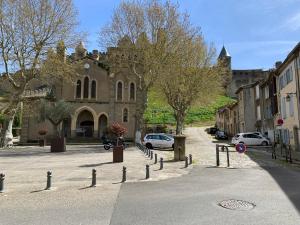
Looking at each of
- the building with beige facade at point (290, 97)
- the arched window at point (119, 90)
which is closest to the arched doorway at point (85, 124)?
the arched window at point (119, 90)

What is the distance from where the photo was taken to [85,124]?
45.3 meters

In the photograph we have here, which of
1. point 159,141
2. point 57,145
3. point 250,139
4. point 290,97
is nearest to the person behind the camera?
point 57,145

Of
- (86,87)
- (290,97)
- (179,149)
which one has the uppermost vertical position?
(86,87)

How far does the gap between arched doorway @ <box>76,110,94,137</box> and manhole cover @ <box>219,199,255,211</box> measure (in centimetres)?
3775

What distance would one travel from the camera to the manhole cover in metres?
7.29

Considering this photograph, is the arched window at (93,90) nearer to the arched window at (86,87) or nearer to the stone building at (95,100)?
the stone building at (95,100)

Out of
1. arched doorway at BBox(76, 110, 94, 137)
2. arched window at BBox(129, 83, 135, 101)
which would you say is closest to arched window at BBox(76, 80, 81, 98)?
arched doorway at BBox(76, 110, 94, 137)

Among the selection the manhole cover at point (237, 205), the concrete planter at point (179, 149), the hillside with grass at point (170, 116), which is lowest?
the manhole cover at point (237, 205)

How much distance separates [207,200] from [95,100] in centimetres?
3738

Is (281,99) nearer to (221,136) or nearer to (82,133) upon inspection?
(221,136)

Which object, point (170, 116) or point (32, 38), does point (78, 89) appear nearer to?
point (32, 38)

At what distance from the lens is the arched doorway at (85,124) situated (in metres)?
44.1

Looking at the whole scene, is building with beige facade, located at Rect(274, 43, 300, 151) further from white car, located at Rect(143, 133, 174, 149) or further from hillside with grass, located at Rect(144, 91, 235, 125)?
hillside with grass, located at Rect(144, 91, 235, 125)

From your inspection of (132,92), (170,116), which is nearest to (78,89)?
(132,92)
